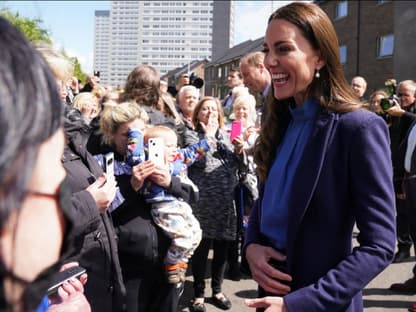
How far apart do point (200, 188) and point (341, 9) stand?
26130 millimetres

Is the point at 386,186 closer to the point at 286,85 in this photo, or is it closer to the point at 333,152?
the point at 333,152

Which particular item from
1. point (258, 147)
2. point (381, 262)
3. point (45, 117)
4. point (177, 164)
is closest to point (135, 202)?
point (177, 164)

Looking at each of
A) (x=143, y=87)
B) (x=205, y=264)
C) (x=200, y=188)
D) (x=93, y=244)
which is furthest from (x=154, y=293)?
(x=143, y=87)

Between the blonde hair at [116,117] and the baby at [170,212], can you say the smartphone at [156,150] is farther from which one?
the blonde hair at [116,117]

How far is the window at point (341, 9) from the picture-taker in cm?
2656

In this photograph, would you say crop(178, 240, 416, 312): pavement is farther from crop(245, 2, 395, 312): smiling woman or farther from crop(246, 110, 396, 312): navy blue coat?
crop(246, 110, 396, 312): navy blue coat

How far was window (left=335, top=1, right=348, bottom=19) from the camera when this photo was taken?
26.6 m

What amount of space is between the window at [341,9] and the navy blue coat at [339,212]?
27.5 meters

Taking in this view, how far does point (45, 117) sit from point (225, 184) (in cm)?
369

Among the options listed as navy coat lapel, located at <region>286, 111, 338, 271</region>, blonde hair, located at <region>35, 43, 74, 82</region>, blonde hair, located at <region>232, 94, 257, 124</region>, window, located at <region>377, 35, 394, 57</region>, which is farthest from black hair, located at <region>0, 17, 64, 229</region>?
window, located at <region>377, 35, 394, 57</region>

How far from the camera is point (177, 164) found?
3197mm

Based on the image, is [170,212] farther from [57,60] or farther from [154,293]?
[57,60]

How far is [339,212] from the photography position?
148 cm

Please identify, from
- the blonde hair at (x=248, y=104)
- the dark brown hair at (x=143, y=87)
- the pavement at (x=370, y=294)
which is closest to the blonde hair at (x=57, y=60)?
the dark brown hair at (x=143, y=87)
